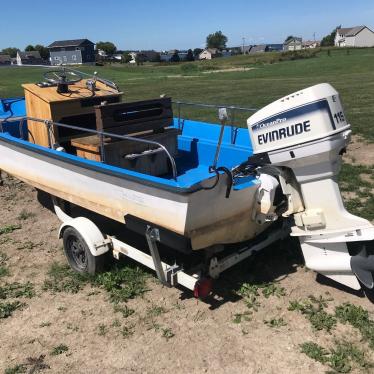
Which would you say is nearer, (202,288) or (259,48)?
(202,288)

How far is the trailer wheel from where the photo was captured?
4180mm

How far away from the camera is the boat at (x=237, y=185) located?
3254mm

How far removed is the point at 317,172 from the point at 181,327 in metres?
1.59

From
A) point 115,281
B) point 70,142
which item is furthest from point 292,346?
point 70,142

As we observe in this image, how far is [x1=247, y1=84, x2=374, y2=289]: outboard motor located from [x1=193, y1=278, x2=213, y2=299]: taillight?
80cm

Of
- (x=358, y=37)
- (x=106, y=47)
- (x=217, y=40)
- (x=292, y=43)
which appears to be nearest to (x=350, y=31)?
(x=358, y=37)

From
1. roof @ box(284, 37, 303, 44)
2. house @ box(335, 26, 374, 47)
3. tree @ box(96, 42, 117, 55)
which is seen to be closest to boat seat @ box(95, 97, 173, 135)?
house @ box(335, 26, 374, 47)

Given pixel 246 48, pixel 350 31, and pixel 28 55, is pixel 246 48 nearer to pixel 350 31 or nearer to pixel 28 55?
pixel 350 31

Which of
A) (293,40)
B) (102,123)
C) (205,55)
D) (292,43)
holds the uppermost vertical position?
(293,40)

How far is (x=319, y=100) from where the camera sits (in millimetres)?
3166

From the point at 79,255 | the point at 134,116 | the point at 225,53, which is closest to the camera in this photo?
the point at 79,255

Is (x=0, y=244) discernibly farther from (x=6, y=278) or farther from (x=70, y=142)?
(x=70, y=142)

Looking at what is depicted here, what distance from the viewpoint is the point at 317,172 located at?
331cm

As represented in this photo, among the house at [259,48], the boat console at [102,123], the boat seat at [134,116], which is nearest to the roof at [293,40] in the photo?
the house at [259,48]
